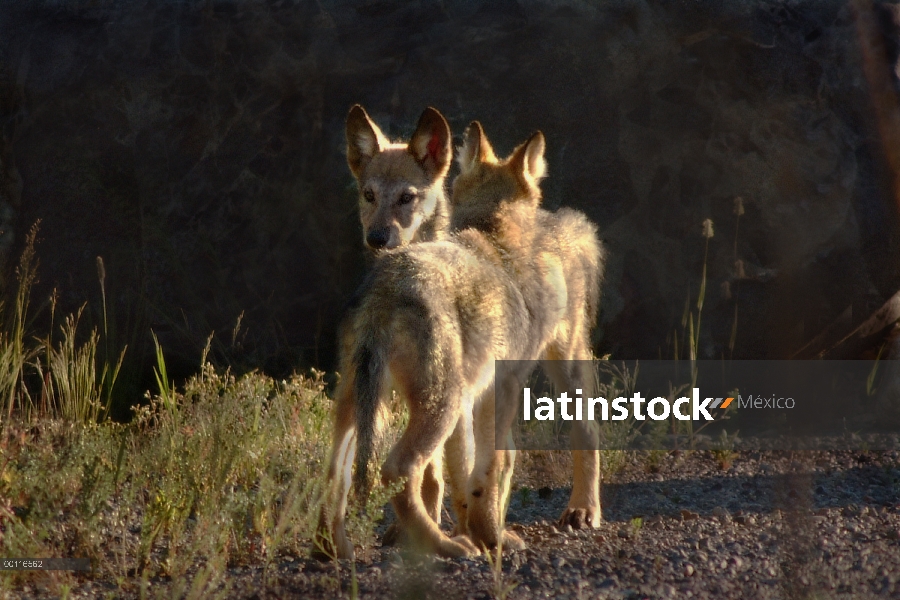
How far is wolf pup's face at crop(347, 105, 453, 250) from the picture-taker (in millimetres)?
6086

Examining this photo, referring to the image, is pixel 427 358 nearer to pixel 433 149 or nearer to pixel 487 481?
pixel 487 481

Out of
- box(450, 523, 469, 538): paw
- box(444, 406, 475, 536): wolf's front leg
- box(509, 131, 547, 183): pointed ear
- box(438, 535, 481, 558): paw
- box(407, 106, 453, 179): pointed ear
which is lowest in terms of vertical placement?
box(438, 535, 481, 558): paw

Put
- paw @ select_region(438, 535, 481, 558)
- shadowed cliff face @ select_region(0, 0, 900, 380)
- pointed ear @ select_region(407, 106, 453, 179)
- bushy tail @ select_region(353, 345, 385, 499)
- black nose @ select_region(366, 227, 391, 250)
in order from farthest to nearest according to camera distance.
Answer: shadowed cliff face @ select_region(0, 0, 900, 380) < pointed ear @ select_region(407, 106, 453, 179) < black nose @ select_region(366, 227, 391, 250) < paw @ select_region(438, 535, 481, 558) < bushy tail @ select_region(353, 345, 385, 499)

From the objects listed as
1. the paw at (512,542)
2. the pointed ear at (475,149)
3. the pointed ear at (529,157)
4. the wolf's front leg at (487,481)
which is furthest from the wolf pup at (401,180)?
the paw at (512,542)

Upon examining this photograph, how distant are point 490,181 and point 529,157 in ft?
0.91

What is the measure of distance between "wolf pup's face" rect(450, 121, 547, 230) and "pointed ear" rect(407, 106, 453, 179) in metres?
0.61

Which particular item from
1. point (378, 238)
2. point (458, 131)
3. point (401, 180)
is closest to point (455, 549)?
point (378, 238)

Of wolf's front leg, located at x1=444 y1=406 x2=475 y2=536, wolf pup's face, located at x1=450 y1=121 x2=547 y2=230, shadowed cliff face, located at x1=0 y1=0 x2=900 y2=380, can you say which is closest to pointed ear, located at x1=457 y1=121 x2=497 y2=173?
wolf pup's face, located at x1=450 y1=121 x2=547 y2=230

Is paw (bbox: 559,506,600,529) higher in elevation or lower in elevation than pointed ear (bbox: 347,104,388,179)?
lower

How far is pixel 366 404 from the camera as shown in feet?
13.3

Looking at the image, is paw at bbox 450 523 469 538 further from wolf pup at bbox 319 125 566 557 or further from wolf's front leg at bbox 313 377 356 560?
wolf's front leg at bbox 313 377 356 560

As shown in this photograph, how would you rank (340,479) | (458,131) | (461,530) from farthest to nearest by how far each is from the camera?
1. (458,131)
2. (461,530)
3. (340,479)

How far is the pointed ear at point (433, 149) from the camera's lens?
621cm

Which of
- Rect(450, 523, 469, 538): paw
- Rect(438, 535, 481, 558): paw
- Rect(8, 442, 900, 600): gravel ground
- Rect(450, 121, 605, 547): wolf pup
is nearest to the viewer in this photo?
Rect(8, 442, 900, 600): gravel ground
